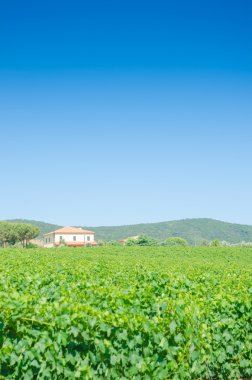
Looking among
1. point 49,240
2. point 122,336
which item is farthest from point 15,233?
point 122,336

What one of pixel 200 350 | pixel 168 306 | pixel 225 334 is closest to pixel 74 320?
pixel 168 306

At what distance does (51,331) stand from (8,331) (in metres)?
0.57

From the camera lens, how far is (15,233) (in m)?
105

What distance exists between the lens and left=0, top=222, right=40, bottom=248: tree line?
104875 mm

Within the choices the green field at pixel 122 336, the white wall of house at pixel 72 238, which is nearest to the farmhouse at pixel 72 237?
the white wall of house at pixel 72 238

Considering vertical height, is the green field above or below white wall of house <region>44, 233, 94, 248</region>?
below

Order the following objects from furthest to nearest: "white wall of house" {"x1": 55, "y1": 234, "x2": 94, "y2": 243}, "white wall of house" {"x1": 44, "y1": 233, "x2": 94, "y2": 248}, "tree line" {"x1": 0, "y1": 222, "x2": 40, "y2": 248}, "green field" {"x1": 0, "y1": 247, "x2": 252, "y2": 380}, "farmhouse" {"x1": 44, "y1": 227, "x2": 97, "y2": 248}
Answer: "white wall of house" {"x1": 55, "y1": 234, "x2": 94, "y2": 243}, "white wall of house" {"x1": 44, "y1": 233, "x2": 94, "y2": 248}, "farmhouse" {"x1": 44, "y1": 227, "x2": 97, "y2": 248}, "tree line" {"x1": 0, "y1": 222, "x2": 40, "y2": 248}, "green field" {"x1": 0, "y1": 247, "x2": 252, "y2": 380}

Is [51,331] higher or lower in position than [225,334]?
higher

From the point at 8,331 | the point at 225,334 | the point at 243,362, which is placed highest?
the point at 8,331

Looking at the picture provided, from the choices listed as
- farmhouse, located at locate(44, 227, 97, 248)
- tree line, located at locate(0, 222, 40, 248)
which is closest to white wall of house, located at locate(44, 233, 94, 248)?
farmhouse, located at locate(44, 227, 97, 248)

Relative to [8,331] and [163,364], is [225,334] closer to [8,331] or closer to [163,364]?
[163,364]

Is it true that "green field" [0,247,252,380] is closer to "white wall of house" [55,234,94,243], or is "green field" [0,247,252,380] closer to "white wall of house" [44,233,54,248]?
"white wall of house" [55,234,94,243]

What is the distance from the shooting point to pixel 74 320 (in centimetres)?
558

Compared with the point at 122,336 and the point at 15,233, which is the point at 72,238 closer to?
the point at 15,233
